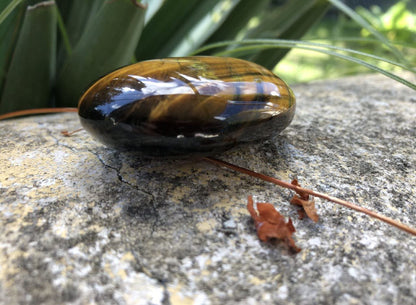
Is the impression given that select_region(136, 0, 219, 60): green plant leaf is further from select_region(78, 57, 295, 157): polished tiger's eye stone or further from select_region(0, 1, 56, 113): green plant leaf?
select_region(78, 57, 295, 157): polished tiger's eye stone

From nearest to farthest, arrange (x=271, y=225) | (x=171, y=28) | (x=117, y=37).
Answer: (x=271, y=225) < (x=117, y=37) < (x=171, y=28)

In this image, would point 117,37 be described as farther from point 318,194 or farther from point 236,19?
point 318,194

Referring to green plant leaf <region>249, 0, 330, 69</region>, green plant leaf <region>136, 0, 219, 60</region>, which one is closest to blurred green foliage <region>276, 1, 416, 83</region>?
green plant leaf <region>249, 0, 330, 69</region>

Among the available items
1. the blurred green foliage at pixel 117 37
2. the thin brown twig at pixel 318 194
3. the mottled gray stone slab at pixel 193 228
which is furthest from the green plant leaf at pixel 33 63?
the thin brown twig at pixel 318 194

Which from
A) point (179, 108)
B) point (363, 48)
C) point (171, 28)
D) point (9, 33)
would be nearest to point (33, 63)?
point (9, 33)

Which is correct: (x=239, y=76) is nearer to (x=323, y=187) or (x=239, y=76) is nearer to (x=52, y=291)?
(x=323, y=187)

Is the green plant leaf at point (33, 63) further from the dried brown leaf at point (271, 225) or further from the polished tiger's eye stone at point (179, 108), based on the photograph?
the dried brown leaf at point (271, 225)

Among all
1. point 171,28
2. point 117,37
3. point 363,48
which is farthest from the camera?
point 363,48

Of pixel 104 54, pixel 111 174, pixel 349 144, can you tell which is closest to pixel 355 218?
pixel 349 144
